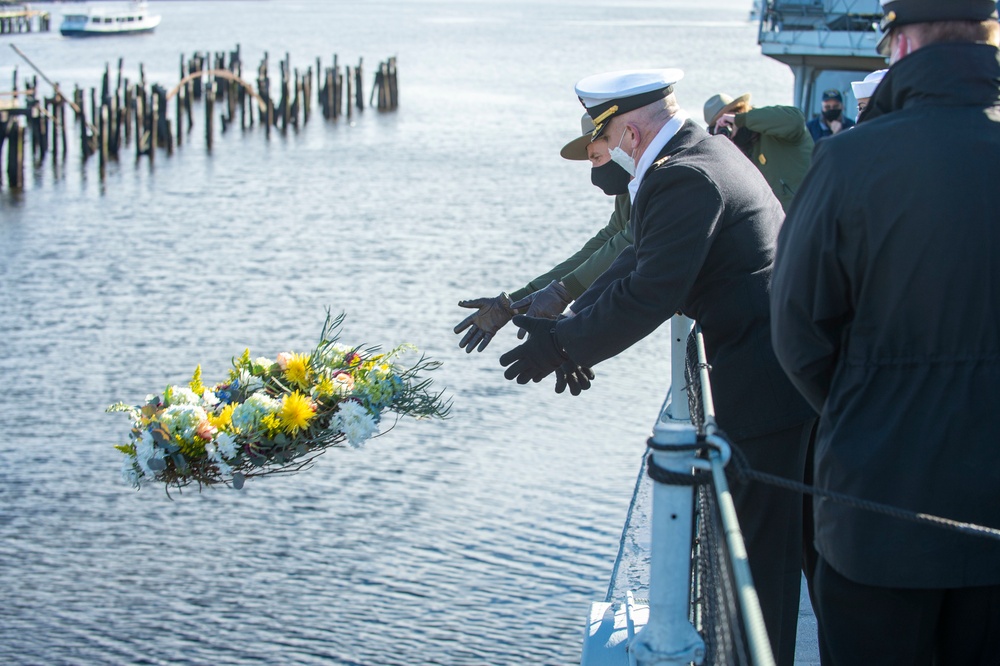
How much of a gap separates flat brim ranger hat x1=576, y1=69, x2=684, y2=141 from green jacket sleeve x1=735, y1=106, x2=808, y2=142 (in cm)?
340

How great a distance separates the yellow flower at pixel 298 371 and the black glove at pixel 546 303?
869 millimetres

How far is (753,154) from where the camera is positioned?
7184 millimetres

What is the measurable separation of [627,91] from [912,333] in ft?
5.01

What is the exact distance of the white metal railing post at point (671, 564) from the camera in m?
2.34

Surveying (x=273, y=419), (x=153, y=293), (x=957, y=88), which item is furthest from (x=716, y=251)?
(x=153, y=293)

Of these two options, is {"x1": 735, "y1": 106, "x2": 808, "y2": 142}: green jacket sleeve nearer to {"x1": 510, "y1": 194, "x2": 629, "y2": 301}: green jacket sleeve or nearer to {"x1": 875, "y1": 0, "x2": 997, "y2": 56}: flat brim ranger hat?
{"x1": 510, "y1": 194, "x2": 629, "y2": 301}: green jacket sleeve

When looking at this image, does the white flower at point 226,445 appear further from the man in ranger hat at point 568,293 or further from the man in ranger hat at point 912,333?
the man in ranger hat at point 912,333

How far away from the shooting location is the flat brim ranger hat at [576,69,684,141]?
143 inches

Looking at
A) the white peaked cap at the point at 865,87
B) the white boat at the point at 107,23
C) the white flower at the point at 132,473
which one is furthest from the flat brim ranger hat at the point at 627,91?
the white boat at the point at 107,23

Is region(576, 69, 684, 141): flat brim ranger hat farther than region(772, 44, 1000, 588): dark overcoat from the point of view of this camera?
Yes

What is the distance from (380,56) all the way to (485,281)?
58734 millimetres

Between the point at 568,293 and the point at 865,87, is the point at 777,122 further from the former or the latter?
the point at 568,293

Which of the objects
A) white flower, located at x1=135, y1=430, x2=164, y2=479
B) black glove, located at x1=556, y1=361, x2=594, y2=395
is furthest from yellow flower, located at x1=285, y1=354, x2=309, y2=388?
black glove, located at x1=556, y1=361, x2=594, y2=395

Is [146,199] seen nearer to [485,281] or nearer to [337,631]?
[485,281]
